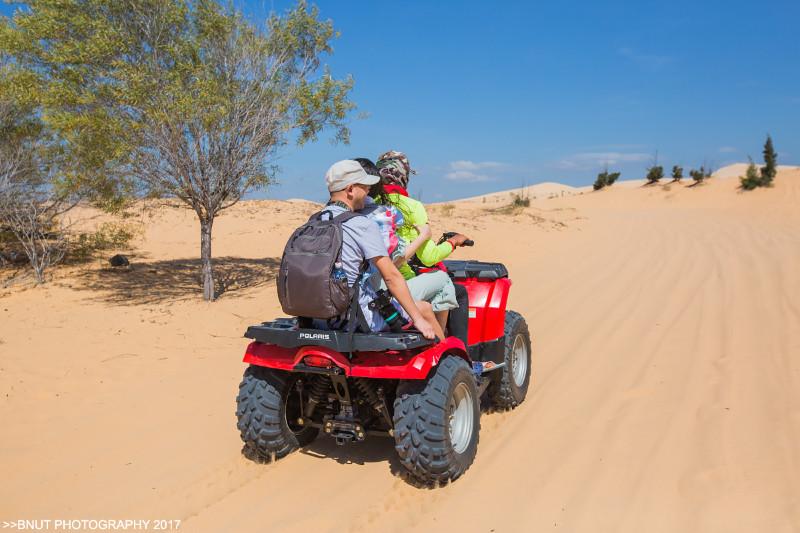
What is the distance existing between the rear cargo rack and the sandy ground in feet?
2.95

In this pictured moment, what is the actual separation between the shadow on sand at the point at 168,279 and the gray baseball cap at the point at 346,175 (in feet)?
23.3

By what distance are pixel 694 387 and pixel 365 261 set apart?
11.3 ft

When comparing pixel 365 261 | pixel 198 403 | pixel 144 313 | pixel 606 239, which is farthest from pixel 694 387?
pixel 606 239

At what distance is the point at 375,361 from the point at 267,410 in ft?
2.82

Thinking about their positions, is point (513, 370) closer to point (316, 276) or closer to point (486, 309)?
point (486, 309)

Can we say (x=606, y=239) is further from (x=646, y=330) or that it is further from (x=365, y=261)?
(x=365, y=261)

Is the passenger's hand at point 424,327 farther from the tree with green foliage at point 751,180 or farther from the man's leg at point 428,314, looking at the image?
the tree with green foliage at point 751,180

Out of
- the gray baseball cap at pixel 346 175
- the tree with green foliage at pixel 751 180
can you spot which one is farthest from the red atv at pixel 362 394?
the tree with green foliage at pixel 751 180

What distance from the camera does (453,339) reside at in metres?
3.80

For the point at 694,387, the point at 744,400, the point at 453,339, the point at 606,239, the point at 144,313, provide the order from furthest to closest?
the point at 606,239
the point at 144,313
the point at 694,387
the point at 744,400
the point at 453,339

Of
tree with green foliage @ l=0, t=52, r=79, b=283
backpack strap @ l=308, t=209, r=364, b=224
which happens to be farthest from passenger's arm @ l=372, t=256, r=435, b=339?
tree with green foliage @ l=0, t=52, r=79, b=283

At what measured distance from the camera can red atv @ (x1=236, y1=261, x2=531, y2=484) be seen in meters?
3.37

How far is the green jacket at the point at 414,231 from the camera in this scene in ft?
13.1

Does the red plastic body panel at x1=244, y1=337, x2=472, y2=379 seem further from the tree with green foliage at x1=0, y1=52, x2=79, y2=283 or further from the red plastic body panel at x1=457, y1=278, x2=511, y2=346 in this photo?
the tree with green foliage at x1=0, y1=52, x2=79, y2=283
